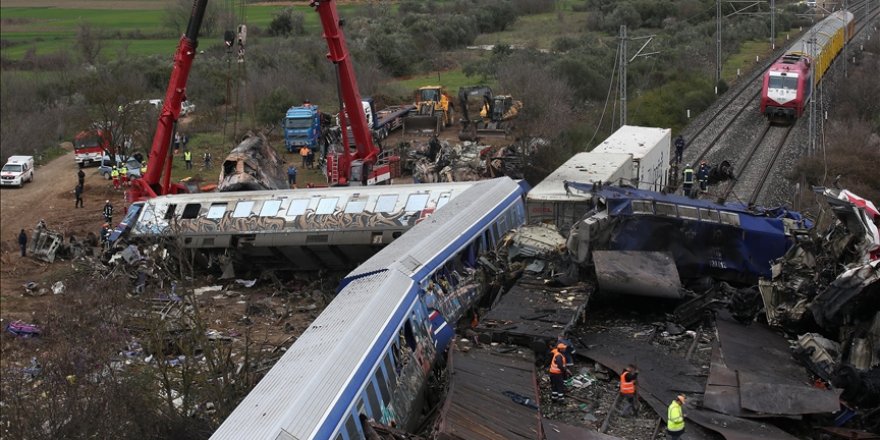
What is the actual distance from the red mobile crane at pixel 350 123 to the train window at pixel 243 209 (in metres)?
6.49

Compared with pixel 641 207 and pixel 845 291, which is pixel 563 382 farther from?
pixel 641 207

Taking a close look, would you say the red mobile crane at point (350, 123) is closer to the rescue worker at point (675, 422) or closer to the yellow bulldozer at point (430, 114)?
the yellow bulldozer at point (430, 114)

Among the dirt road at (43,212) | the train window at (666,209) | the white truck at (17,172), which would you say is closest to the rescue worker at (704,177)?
the train window at (666,209)

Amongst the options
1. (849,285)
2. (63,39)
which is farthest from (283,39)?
(849,285)

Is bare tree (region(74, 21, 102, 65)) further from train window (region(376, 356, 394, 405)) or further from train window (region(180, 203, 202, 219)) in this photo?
train window (region(376, 356, 394, 405))

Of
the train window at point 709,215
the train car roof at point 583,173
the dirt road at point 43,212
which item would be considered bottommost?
the dirt road at point 43,212

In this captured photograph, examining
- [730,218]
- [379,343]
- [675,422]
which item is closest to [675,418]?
[675,422]

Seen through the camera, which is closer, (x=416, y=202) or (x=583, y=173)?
(x=416, y=202)

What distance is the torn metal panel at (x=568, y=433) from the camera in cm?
1302

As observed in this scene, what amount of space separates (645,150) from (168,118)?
15.2 metres

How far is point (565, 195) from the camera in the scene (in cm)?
2395

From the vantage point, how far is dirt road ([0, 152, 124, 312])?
29828mm

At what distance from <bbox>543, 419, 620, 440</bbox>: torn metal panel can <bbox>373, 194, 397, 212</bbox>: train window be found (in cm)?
1303

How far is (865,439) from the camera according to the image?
13164 mm
